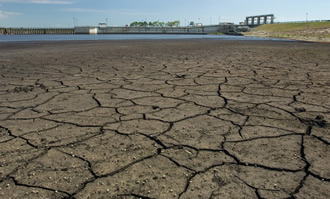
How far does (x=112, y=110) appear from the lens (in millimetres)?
2656

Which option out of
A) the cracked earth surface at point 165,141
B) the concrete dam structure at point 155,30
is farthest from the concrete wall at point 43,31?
the cracked earth surface at point 165,141

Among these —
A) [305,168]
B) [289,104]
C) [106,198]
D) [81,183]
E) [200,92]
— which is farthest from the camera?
[200,92]

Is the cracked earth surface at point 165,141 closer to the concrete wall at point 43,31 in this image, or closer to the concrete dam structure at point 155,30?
the concrete dam structure at point 155,30

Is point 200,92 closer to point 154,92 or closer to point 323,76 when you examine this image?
point 154,92

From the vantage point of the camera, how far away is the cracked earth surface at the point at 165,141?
1371mm

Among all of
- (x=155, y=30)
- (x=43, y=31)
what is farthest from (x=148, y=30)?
(x=43, y=31)

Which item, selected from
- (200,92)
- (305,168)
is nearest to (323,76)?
Result: (200,92)

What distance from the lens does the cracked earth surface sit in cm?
137

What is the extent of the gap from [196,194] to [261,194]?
1.04 feet

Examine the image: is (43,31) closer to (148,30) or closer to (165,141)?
(148,30)

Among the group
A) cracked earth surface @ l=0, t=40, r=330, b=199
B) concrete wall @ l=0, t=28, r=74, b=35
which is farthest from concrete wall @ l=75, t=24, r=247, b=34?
cracked earth surface @ l=0, t=40, r=330, b=199

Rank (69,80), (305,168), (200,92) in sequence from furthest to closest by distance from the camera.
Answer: (69,80) → (200,92) → (305,168)

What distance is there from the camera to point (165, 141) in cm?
191

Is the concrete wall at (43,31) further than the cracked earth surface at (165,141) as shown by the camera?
Yes
